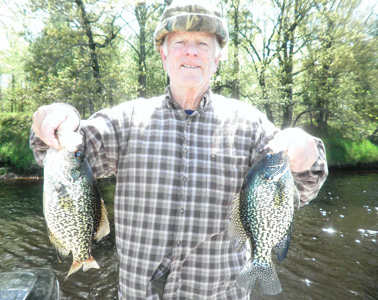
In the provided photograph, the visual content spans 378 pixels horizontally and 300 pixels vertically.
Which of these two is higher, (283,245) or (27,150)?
(27,150)

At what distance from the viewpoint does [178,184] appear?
2240 mm

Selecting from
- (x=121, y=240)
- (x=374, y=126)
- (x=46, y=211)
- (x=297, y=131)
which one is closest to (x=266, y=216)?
(x=297, y=131)

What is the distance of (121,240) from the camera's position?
7.54ft

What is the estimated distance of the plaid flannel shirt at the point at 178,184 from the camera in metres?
2.18

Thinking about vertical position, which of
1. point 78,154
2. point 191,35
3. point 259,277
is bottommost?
point 259,277

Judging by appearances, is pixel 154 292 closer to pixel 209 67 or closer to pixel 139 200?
pixel 139 200

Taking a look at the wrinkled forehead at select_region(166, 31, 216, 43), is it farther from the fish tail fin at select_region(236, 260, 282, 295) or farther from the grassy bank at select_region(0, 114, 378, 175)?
the grassy bank at select_region(0, 114, 378, 175)

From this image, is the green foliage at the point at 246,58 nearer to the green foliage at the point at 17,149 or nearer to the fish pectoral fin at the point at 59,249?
the green foliage at the point at 17,149

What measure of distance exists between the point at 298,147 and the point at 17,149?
18.8 meters

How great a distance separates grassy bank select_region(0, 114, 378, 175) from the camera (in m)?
16.7

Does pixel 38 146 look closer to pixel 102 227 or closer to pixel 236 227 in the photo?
pixel 102 227

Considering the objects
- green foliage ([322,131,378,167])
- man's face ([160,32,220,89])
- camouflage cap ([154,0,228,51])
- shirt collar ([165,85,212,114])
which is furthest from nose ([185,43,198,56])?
green foliage ([322,131,378,167])

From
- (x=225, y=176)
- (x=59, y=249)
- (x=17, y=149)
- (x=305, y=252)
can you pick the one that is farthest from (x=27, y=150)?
(x=225, y=176)

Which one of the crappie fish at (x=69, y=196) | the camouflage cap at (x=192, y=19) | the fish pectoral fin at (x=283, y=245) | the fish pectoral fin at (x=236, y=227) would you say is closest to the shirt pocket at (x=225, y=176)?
the fish pectoral fin at (x=236, y=227)
